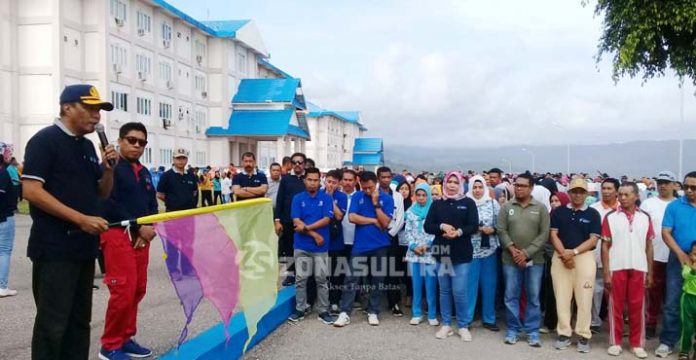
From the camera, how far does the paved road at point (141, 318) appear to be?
5.53 meters

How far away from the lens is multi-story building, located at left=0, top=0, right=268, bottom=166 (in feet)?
81.3

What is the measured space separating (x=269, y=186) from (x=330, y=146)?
202ft

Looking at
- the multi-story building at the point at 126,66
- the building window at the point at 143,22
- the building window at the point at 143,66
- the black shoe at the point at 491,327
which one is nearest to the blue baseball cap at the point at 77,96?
the black shoe at the point at 491,327

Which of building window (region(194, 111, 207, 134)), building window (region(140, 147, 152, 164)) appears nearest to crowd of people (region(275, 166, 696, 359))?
building window (region(140, 147, 152, 164))

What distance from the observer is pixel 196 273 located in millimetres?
4578

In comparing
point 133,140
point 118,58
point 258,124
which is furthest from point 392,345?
point 258,124

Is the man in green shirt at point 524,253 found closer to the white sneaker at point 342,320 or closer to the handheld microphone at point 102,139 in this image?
the white sneaker at point 342,320

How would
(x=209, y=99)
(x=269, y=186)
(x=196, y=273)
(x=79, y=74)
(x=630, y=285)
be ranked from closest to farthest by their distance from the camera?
(x=196, y=273)
(x=630, y=285)
(x=269, y=186)
(x=79, y=74)
(x=209, y=99)

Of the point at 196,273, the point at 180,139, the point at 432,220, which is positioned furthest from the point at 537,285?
the point at 180,139

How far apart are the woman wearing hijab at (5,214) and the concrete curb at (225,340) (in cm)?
389

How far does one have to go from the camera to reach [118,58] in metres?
27.8

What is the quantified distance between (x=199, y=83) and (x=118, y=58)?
10429 mm

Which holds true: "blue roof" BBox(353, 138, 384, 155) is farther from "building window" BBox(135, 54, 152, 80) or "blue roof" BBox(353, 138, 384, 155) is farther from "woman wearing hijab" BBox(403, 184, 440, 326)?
"woman wearing hijab" BBox(403, 184, 440, 326)

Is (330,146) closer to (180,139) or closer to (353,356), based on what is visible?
(180,139)
